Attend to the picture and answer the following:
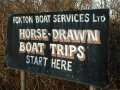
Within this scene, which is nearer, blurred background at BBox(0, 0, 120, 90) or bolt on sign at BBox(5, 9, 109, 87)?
bolt on sign at BBox(5, 9, 109, 87)

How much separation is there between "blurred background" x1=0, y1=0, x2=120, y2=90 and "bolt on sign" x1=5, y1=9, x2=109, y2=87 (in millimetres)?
876

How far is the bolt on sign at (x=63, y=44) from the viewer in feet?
14.9

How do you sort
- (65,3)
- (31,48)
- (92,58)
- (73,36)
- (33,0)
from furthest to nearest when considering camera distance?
(33,0) → (65,3) → (31,48) → (73,36) → (92,58)

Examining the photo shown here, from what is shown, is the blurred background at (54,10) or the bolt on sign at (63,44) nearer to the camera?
the bolt on sign at (63,44)

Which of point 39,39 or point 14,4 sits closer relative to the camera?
point 39,39

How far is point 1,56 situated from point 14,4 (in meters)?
1.17

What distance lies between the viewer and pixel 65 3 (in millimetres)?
6977

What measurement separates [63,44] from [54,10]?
1927mm

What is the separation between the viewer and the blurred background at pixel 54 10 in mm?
5625

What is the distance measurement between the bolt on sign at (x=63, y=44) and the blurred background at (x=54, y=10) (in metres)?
0.88

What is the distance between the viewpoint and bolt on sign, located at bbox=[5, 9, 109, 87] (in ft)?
14.9

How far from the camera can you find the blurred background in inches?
221

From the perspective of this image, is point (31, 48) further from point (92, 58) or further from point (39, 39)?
point (92, 58)

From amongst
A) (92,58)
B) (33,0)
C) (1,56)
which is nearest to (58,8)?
(33,0)
